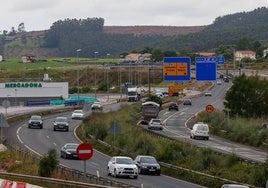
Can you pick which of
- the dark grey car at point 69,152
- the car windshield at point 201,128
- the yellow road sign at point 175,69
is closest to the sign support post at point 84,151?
the dark grey car at point 69,152

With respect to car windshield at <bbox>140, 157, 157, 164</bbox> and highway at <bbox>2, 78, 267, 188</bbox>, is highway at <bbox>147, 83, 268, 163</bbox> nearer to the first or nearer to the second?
highway at <bbox>2, 78, 267, 188</bbox>

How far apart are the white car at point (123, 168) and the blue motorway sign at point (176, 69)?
121ft

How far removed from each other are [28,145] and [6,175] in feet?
74.2

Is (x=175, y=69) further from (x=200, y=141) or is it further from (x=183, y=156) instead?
(x=183, y=156)

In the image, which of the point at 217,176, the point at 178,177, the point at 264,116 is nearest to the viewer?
the point at 217,176

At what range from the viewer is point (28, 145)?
2303 inches

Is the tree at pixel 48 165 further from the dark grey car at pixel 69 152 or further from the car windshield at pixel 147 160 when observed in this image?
the dark grey car at pixel 69 152

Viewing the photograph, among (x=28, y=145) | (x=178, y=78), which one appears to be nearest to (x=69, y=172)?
(x=28, y=145)

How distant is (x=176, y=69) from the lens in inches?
3046

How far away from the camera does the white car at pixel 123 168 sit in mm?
39562

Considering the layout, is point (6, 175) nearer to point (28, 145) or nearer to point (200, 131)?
point (28, 145)

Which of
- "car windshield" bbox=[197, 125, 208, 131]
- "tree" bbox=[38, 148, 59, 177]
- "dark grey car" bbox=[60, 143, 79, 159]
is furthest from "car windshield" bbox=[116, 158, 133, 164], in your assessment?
"car windshield" bbox=[197, 125, 208, 131]

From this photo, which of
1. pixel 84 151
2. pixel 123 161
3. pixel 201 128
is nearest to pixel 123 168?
pixel 123 161

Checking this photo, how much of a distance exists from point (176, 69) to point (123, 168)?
3862 cm
